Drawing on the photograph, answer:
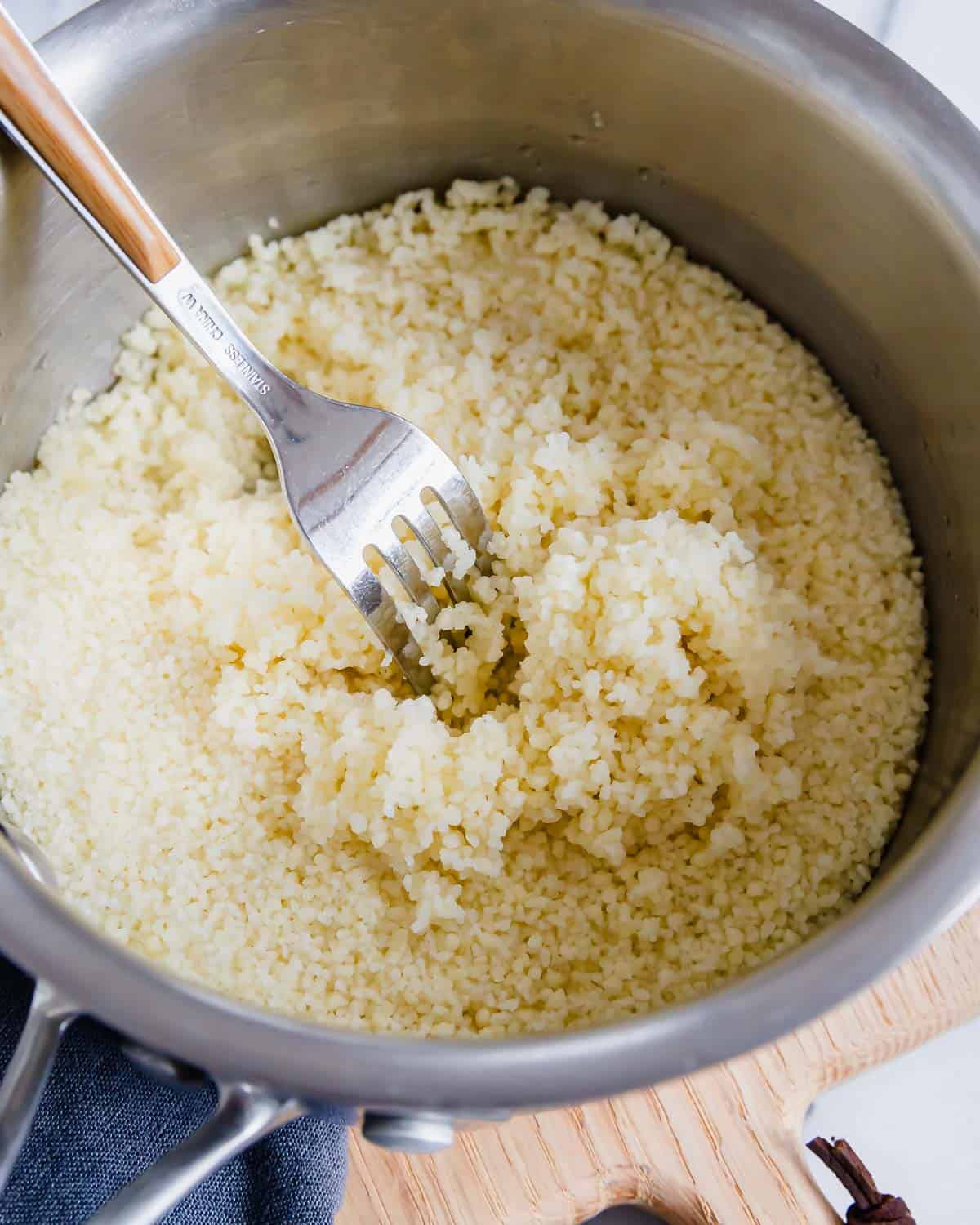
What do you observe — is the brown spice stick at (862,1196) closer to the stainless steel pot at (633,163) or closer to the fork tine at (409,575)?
the stainless steel pot at (633,163)

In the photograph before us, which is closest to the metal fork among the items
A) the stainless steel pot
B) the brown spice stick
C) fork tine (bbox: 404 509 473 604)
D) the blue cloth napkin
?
fork tine (bbox: 404 509 473 604)

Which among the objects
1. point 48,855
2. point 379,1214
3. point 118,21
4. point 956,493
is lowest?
point 379,1214

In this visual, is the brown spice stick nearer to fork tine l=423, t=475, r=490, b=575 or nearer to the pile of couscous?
the pile of couscous

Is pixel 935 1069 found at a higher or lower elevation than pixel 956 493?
lower

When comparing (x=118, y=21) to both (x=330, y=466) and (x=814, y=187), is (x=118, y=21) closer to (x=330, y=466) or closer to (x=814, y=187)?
(x=330, y=466)

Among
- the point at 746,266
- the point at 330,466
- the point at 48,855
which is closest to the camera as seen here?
the point at 48,855

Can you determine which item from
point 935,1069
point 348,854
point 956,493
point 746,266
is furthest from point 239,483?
point 935,1069

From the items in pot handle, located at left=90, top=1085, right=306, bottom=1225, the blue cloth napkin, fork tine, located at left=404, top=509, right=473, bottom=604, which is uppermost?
fork tine, located at left=404, top=509, right=473, bottom=604

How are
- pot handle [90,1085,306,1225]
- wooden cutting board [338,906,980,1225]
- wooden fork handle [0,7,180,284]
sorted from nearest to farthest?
pot handle [90,1085,306,1225] < wooden fork handle [0,7,180,284] < wooden cutting board [338,906,980,1225]
